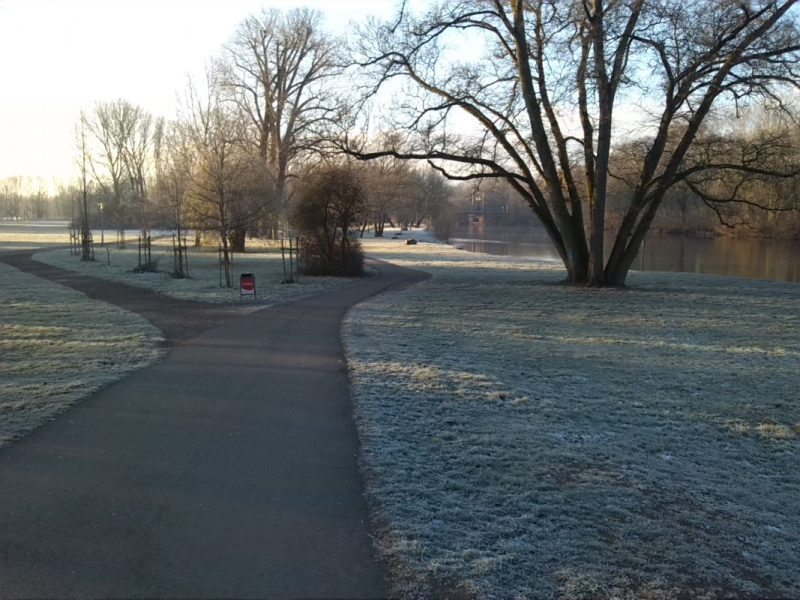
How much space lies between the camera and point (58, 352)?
9.10 metres

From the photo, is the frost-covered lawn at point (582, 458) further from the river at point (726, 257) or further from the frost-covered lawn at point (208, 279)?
the river at point (726, 257)

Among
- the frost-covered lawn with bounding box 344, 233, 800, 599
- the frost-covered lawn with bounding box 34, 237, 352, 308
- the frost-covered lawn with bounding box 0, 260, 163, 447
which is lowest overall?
the frost-covered lawn with bounding box 344, 233, 800, 599

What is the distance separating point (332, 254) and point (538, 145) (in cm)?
865

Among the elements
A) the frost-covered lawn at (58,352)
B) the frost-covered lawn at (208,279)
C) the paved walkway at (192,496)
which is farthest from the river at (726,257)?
the paved walkway at (192,496)

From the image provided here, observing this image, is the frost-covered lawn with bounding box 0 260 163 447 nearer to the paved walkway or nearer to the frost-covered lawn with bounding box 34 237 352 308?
the paved walkway

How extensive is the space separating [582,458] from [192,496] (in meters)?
3.13

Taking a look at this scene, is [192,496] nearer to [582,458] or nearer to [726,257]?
[582,458]

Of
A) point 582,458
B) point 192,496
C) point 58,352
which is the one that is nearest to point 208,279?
point 58,352

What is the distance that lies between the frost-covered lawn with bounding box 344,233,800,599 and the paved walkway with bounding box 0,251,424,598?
33 centimetres

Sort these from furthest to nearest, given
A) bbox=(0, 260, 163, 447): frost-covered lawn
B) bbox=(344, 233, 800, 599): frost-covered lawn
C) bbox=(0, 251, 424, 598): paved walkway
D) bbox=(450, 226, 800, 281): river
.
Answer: bbox=(450, 226, 800, 281): river, bbox=(0, 260, 163, 447): frost-covered lawn, bbox=(344, 233, 800, 599): frost-covered lawn, bbox=(0, 251, 424, 598): paved walkway

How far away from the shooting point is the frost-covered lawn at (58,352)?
647 cm

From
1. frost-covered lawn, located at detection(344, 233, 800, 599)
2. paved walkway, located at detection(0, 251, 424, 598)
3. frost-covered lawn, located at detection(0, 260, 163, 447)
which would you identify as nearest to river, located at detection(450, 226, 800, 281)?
frost-covered lawn, located at detection(344, 233, 800, 599)

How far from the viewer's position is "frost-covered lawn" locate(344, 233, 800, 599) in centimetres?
352

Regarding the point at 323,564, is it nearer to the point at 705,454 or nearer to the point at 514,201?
the point at 705,454
